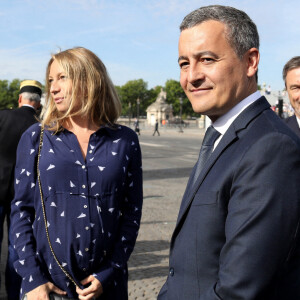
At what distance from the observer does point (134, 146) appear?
2.60 m

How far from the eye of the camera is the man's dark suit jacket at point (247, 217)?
1.31 meters

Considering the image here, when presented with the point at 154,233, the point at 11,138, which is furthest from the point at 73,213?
the point at 154,233

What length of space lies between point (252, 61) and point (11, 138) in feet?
10.2

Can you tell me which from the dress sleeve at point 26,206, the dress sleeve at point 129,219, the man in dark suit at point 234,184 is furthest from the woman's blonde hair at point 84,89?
the man in dark suit at point 234,184

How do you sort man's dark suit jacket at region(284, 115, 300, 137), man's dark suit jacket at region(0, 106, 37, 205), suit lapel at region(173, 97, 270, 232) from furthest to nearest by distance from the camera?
man's dark suit jacket at region(0, 106, 37, 205) < man's dark suit jacket at region(284, 115, 300, 137) < suit lapel at region(173, 97, 270, 232)

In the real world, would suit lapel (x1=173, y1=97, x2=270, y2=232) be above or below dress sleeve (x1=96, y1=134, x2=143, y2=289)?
above

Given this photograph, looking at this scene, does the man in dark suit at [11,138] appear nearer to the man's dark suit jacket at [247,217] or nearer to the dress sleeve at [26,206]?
the dress sleeve at [26,206]

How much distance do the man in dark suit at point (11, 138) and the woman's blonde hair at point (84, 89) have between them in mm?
1588

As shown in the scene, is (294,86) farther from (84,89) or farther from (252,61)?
(252,61)

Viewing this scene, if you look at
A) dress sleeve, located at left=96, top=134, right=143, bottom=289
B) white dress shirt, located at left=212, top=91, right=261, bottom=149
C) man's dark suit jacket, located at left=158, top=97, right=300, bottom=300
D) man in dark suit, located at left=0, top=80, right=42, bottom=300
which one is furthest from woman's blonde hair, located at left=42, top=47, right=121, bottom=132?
man in dark suit, located at left=0, top=80, right=42, bottom=300

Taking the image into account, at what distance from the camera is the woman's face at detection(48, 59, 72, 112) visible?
2.45m

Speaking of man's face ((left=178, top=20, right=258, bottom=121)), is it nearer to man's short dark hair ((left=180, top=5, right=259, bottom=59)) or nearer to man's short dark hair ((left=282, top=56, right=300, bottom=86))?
man's short dark hair ((left=180, top=5, right=259, bottom=59))

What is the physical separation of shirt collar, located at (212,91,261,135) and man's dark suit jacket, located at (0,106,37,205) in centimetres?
284

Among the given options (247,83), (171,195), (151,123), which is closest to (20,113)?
(247,83)
